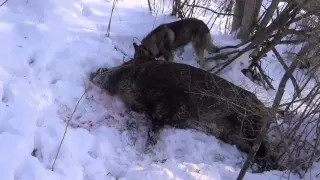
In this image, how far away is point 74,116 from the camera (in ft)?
16.0

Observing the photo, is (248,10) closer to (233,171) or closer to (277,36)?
(277,36)

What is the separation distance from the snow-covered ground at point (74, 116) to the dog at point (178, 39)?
0.31 meters

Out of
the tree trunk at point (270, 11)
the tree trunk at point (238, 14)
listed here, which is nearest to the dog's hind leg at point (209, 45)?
the tree trunk at point (238, 14)

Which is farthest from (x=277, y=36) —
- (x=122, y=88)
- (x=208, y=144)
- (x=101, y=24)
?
(x=101, y=24)

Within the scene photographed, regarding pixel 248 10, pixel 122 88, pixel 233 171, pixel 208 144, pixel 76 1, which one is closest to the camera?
pixel 233 171

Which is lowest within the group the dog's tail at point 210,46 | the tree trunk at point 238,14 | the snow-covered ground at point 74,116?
the snow-covered ground at point 74,116

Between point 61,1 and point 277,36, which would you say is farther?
point 61,1

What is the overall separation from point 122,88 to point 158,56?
164 cm

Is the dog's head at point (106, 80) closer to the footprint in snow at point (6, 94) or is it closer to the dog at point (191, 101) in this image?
the dog at point (191, 101)

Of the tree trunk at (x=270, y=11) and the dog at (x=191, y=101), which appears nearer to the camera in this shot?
the dog at (x=191, y=101)

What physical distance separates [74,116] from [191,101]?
60.0 inches

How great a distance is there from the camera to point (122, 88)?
5.61m

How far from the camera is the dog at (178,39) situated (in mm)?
6980

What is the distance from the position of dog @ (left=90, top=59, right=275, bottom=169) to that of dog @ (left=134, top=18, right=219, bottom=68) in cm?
143
